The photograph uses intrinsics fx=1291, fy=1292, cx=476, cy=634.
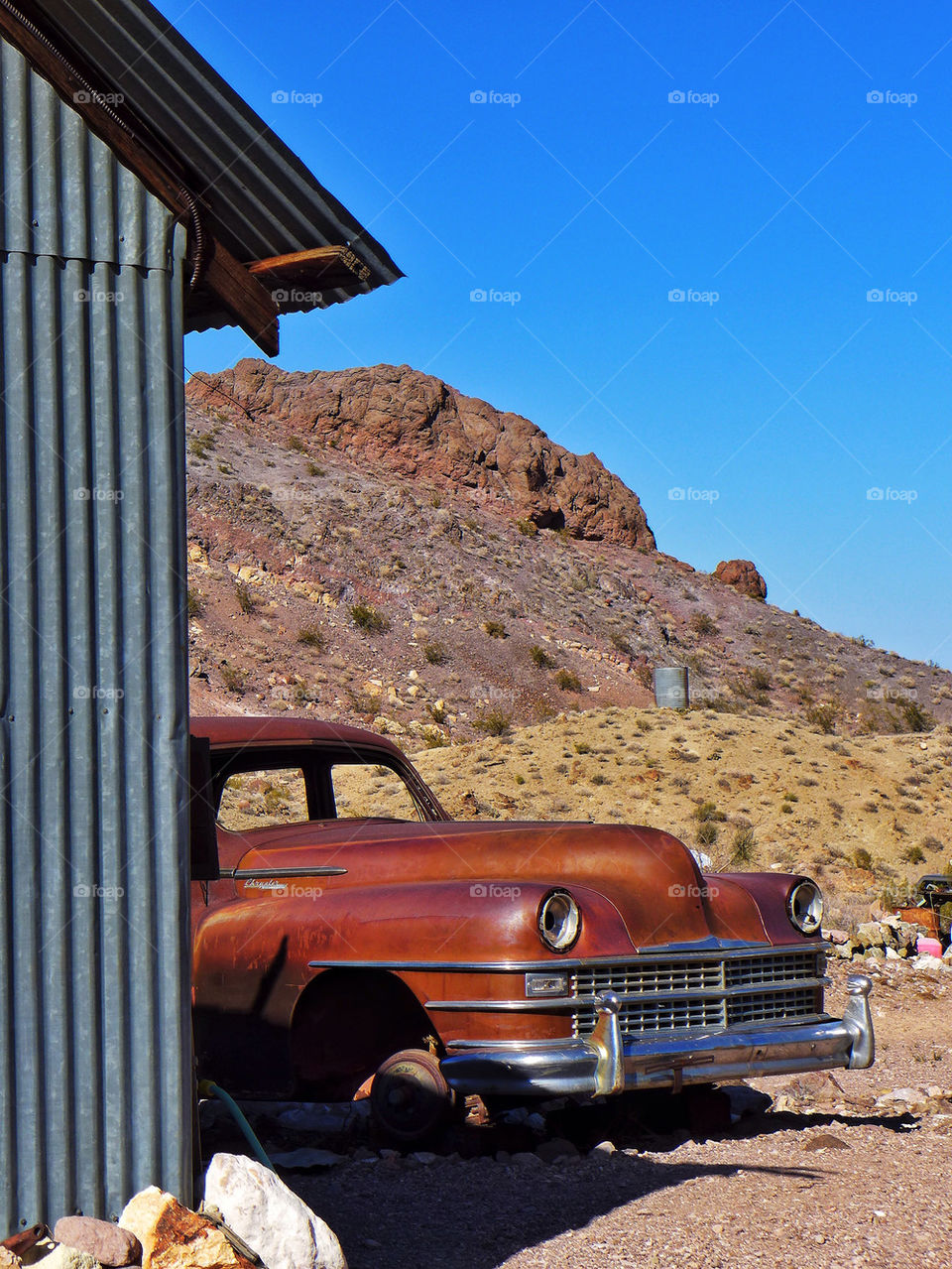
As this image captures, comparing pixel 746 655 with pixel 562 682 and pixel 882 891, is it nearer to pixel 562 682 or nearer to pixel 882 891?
pixel 562 682

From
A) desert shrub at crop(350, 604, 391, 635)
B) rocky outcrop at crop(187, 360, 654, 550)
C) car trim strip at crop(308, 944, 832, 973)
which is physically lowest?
car trim strip at crop(308, 944, 832, 973)

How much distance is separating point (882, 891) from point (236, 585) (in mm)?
23456

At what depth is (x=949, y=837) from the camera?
21047 mm

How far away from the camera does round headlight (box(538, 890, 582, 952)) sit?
4984 millimetres

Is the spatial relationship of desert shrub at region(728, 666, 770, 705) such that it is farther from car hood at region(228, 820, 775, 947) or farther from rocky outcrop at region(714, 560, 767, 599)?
car hood at region(228, 820, 775, 947)

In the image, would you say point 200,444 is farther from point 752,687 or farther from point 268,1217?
point 268,1217

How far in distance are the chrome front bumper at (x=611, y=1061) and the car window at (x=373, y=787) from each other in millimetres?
2159

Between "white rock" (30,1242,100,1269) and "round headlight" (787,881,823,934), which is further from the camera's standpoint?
"round headlight" (787,881,823,934)

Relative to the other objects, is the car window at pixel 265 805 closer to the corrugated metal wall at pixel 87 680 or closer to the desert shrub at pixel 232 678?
the corrugated metal wall at pixel 87 680

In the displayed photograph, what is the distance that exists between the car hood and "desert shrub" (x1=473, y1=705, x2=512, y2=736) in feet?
81.9

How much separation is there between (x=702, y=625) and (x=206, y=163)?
4583 centimetres

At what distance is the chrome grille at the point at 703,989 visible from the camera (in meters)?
5.09

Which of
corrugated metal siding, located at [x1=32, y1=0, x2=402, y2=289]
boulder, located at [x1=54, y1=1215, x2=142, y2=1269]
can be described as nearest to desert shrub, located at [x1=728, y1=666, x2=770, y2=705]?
corrugated metal siding, located at [x1=32, y1=0, x2=402, y2=289]

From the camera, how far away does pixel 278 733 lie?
665 centimetres
